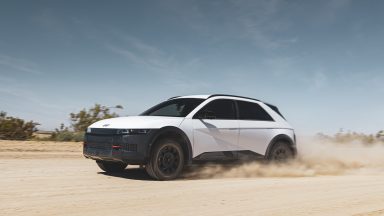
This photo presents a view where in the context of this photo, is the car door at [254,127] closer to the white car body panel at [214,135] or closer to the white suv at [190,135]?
the white suv at [190,135]

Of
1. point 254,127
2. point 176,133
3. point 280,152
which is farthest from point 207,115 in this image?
point 280,152

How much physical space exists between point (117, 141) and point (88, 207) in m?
2.50

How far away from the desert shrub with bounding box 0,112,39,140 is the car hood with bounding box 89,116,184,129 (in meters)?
12.4

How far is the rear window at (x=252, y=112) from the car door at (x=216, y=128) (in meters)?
0.21

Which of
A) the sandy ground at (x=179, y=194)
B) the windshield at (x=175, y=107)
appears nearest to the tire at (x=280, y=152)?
the sandy ground at (x=179, y=194)

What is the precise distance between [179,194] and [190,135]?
6.20 feet

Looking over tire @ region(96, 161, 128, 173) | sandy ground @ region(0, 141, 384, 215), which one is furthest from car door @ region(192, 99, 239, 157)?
tire @ region(96, 161, 128, 173)

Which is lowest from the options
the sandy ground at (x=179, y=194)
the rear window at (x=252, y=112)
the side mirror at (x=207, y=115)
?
the sandy ground at (x=179, y=194)

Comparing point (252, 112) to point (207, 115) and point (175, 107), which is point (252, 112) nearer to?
point (207, 115)

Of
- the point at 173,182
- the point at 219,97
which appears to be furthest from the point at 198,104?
the point at 173,182

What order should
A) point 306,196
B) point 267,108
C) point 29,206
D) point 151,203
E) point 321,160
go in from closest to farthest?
point 29,206 < point 151,203 < point 306,196 < point 267,108 < point 321,160

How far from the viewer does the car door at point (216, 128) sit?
832 centimetres

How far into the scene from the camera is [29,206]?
5219 mm

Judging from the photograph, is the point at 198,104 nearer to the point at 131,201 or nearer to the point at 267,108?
the point at 267,108
